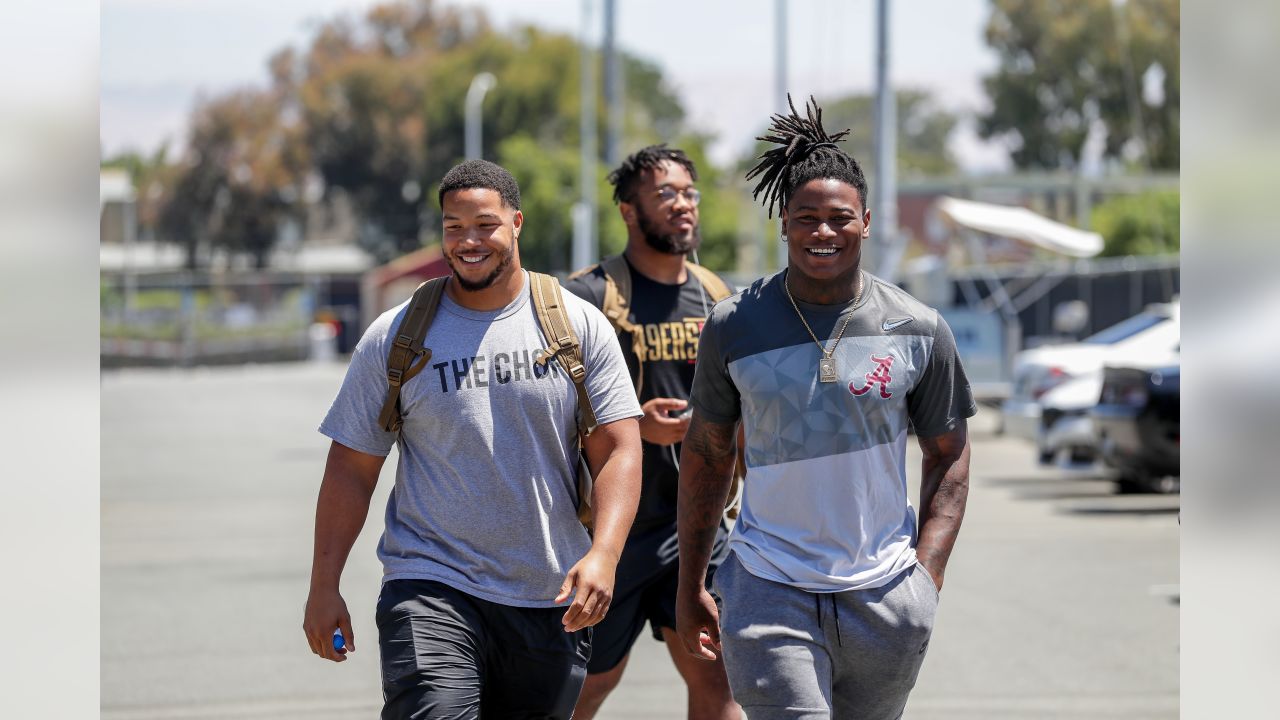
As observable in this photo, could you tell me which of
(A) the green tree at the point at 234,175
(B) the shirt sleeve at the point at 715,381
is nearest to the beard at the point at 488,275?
(B) the shirt sleeve at the point at 715,381

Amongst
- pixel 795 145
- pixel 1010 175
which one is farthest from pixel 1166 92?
pixel 795 145

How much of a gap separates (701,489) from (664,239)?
1.56 metres

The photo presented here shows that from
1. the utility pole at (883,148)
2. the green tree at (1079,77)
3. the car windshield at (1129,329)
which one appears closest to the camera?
the car windshield at (1129,329)

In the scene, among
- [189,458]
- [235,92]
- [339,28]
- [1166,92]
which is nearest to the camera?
[189,458]

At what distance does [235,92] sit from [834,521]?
83.9 m

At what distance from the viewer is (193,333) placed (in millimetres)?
53812

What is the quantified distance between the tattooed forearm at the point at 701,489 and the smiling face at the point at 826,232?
1.54 ft

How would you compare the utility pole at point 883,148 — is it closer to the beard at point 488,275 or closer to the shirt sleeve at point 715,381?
the beard at point 488,275

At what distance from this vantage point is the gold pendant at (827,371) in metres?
4.29

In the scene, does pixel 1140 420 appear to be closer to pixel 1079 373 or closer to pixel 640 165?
pixel 1079 373

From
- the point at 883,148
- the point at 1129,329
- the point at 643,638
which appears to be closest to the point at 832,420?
the point at 643,638
